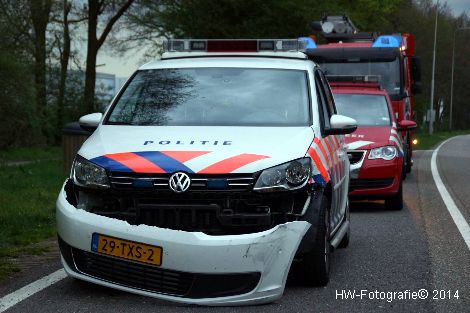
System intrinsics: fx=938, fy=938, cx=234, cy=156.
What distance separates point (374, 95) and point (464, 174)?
7411mm

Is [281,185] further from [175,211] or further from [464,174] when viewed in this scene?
[464,174]

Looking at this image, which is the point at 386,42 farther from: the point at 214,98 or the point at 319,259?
the point at 319,259

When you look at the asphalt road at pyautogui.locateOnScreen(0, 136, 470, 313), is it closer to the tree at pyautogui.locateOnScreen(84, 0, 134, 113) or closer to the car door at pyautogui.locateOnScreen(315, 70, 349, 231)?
the car door at pyautogui.locateOnScreen(315, 70, 349, 231)

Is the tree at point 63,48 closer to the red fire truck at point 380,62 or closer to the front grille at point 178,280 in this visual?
the red fire truck at point 380,62

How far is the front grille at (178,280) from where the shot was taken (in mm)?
5707

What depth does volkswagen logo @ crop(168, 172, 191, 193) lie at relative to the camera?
576 cm

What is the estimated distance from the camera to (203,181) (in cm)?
577

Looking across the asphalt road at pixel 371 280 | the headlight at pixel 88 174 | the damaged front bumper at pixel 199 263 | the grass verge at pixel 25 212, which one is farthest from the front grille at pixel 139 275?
the grass verge at pixel 25 212

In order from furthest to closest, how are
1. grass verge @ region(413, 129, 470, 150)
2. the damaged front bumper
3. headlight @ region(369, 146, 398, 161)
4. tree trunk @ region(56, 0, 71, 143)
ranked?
grass verge @ region(413, 129, 470, 150) → tree trunk @ region(56, 0, 71, 143) → headlight @ region(369, 146, 398, 161) → the damaged front bumper

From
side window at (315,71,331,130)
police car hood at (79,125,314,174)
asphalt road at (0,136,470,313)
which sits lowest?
asphalt road at (0,136,470,313)

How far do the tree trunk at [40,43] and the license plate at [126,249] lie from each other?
2436 centimetres

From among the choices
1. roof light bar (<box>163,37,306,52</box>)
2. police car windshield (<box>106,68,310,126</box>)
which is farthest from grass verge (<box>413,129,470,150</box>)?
police car windshield (<box>106,68,310,126</box>)

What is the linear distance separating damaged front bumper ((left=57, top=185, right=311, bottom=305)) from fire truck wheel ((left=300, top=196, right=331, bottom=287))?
13.5 inches

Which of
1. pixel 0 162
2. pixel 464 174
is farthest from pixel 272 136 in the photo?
pixel 0 162
